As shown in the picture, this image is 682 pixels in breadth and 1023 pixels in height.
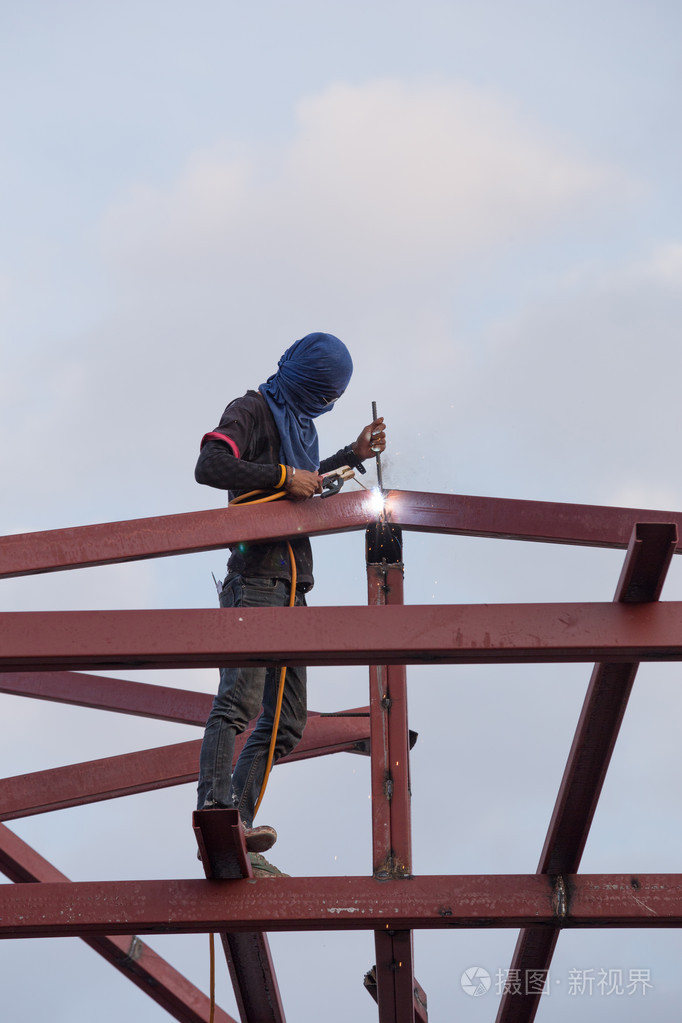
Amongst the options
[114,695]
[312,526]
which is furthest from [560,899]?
[114,695]

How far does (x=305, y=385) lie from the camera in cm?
480

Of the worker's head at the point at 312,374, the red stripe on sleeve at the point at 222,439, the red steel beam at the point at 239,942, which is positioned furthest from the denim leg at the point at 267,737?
the worker's head at the point at 312,374

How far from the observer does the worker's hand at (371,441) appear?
4.98 m

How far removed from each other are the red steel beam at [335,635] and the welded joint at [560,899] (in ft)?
4.44

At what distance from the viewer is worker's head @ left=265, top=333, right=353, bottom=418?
4.79 metres

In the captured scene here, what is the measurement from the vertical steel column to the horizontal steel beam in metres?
0.18

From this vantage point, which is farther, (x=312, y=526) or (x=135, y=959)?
(x=135, y=959)

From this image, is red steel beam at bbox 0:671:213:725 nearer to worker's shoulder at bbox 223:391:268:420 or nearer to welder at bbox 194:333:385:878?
welder at bbox 194:333:385:878

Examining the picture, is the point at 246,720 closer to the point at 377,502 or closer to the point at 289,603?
the point at 289,603

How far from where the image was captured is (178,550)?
424 centimetres

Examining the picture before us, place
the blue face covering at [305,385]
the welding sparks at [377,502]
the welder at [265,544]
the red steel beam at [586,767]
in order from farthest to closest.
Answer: the welding sparks at [377,502] → the blue face covering at [305,385] → the welder at [265,544] → the red steel beam at [586,767]

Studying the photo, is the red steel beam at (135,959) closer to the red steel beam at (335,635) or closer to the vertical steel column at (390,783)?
the vertical steel column at (390,783)

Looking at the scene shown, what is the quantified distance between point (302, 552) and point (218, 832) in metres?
1.20

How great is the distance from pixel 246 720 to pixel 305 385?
1373mm
